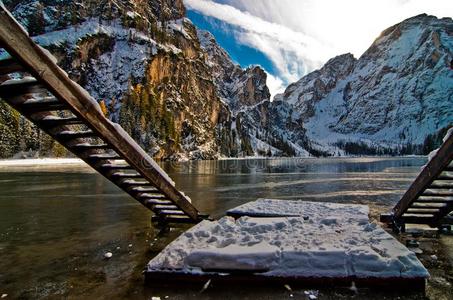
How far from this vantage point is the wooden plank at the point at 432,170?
307 inches

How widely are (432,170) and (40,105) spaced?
9.65 meters

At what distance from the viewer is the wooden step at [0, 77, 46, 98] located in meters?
5.46

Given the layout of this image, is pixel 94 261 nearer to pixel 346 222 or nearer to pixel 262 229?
pixel 262 229

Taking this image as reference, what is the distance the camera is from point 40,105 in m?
5.98

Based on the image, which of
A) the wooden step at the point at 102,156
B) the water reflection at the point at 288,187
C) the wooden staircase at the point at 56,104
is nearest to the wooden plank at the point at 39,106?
the wooden staircase at the point at 56,104

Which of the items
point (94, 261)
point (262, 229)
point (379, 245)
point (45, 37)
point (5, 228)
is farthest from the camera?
point (45, 37)

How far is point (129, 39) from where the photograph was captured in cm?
17612

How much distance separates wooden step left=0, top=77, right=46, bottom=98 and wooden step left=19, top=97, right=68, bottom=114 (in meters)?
0.21

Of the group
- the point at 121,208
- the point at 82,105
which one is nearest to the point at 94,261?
the point at 82,105

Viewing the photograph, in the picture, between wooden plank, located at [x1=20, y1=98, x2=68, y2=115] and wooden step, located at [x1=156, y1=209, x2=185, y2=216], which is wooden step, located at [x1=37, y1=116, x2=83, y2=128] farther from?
wooden step, located at [x1=156, y1=209, x2=185, y2=216]

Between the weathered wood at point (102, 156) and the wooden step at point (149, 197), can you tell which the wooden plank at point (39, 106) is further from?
the wooden step at point (149, 197)

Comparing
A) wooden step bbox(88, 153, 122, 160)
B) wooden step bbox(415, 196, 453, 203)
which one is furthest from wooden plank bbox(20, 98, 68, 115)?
wooden step bbox(415, 196, 453, 203)

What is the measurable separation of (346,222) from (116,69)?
171m

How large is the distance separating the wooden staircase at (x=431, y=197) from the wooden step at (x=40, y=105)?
348 inches
